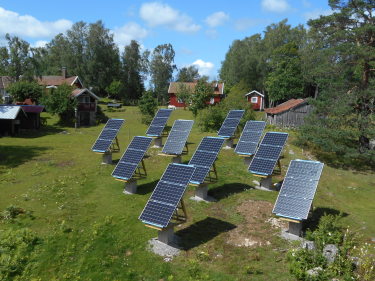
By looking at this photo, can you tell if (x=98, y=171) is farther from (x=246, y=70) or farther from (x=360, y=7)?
(x=246, y=70)

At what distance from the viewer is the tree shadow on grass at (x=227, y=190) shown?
22383 millimetres

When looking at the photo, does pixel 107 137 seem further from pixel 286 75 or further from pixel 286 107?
pixel 286 75

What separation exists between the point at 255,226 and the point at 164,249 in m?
5.14

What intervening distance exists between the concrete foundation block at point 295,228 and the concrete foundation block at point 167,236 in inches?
232

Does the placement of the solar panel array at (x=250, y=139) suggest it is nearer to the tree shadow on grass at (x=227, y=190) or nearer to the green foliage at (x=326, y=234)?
the tree shadow on grass at (x=227, y=190)

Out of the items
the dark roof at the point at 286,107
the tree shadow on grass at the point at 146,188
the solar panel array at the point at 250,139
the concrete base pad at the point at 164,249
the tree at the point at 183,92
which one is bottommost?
the concrete base pad at the point at 164,249

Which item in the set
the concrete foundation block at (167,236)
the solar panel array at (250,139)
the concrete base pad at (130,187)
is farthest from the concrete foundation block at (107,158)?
the concrete foundation block at (167,236)

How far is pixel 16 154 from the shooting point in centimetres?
3400

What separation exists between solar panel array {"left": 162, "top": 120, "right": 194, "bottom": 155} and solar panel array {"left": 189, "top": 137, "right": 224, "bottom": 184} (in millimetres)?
4835

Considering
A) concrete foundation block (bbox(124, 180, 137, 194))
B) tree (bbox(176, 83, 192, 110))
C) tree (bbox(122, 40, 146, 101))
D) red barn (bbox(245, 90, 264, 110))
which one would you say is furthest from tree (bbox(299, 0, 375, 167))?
A: tree (bbox(122, 40, 146, 101))

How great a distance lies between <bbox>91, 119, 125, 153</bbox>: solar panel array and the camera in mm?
28688

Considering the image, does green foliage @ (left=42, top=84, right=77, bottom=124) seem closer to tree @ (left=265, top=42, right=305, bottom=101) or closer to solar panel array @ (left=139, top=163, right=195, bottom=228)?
tree @ (left=265, top=42, right=305, bottom=101)

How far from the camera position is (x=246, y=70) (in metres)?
80.8

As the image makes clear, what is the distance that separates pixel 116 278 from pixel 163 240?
116 inches
